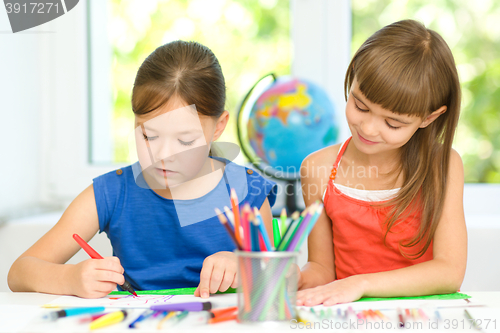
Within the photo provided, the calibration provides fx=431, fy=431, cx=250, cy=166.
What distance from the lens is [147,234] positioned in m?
0.81

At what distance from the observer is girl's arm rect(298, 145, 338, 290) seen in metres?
0.87

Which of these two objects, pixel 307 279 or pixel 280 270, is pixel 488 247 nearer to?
pixel 307 279

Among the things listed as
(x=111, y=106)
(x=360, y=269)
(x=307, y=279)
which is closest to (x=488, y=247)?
(x=360, y=269)

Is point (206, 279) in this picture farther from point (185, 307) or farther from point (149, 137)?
point (149, 137)

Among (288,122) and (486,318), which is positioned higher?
(288,122)

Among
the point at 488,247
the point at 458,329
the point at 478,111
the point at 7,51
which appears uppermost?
the point at 7,51

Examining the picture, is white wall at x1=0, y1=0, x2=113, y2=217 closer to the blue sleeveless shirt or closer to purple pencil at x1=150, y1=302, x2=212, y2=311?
the blue sleeveless shirt

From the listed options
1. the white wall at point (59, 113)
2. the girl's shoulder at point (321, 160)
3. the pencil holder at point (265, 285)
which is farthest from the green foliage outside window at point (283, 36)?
the pencil holder at point (265, 285)

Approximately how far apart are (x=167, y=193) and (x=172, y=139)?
0.16 metres

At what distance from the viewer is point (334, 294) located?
543 mm

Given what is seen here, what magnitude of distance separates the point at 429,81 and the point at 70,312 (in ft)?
1.99

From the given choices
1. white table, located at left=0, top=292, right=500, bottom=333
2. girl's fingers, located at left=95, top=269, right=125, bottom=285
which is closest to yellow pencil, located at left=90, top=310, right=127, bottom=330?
white table, located at left=0, top=292, right=500, bottom=333

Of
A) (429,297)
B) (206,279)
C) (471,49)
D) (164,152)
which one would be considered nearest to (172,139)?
(164,152)

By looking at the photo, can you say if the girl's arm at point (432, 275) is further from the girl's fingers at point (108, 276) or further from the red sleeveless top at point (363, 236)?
the girl's fingers at point (108, 276)
